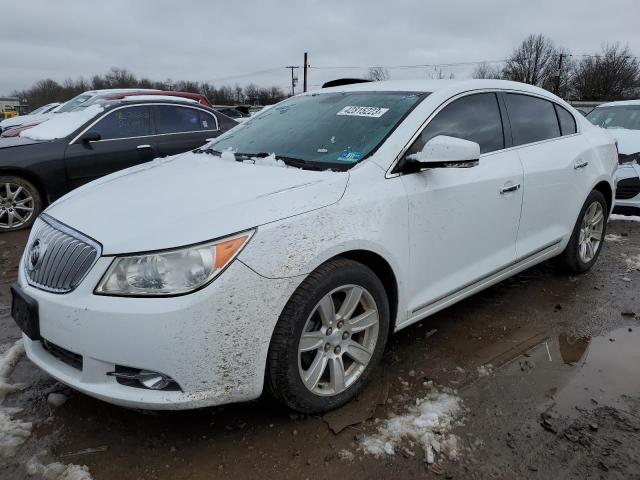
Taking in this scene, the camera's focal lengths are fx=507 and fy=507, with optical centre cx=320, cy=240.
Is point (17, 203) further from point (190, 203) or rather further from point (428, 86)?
point (428, 86)

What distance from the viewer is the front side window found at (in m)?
6.64

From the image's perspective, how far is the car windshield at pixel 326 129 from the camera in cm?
280

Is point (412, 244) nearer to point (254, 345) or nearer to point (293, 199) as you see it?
point (293, 199)

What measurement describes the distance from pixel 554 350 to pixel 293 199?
210 centimetres

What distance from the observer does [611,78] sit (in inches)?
2148

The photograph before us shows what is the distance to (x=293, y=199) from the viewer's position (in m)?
2.29

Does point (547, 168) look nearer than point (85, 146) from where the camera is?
Yes

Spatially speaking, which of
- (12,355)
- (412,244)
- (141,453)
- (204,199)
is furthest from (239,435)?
(12,355)

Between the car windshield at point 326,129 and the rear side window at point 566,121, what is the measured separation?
5.51 ft

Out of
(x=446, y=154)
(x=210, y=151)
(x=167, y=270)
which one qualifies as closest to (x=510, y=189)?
(x=446, y=154)

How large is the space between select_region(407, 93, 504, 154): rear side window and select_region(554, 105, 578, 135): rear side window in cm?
96

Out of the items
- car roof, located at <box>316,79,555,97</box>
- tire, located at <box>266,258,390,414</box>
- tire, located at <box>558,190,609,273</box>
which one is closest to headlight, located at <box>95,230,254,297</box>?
tire, located at <box>266,258,390,414</box>

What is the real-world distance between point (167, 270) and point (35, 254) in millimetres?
860

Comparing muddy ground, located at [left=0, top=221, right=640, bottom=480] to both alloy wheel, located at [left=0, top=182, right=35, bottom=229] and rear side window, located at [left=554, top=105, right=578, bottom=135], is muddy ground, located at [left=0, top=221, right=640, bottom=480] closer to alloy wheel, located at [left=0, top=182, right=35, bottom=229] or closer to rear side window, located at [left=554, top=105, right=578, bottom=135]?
rear side window, located at [left=554, top=105, right=578, bottom=135]
